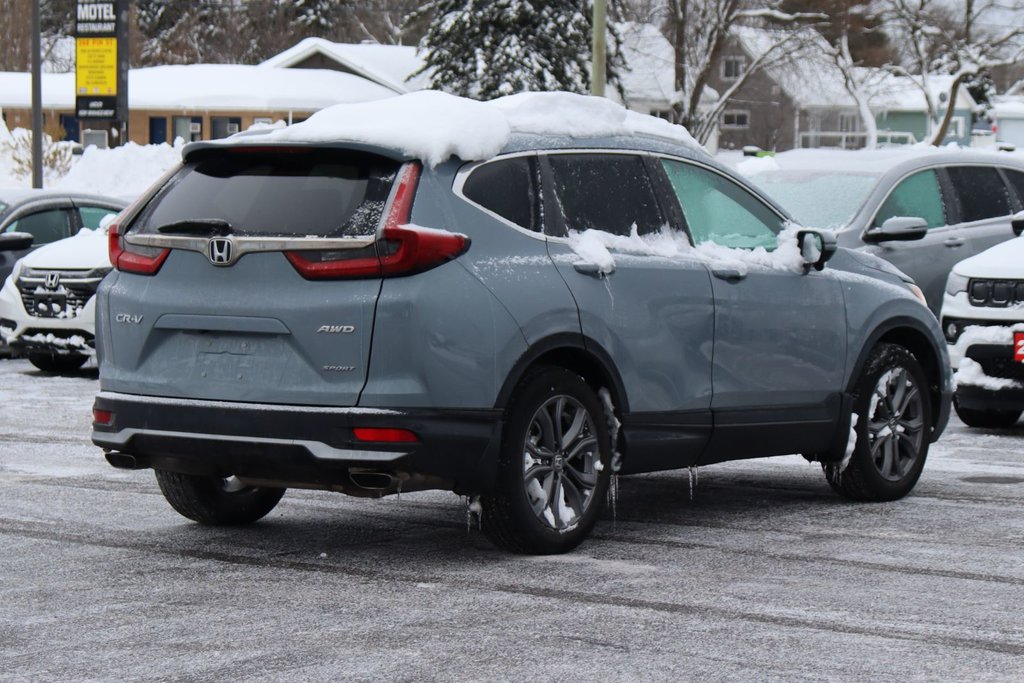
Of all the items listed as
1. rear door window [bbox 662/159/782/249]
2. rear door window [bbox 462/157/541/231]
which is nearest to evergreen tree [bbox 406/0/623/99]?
rear door window [bbox 662/159/782/249]

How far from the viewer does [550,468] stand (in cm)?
737

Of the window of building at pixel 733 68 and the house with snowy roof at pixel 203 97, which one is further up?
the window of building at pixel 733 68

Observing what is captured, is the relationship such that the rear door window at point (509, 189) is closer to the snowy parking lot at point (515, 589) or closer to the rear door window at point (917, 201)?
the snowy parking lot at point (515, 589)

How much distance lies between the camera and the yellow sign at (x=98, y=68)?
38.1m

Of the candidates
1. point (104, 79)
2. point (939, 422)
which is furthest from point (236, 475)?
point (104, 79)

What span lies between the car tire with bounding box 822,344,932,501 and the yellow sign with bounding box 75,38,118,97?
31.0 meters

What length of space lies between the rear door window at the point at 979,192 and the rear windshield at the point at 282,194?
864 centimetres

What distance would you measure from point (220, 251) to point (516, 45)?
47.8m

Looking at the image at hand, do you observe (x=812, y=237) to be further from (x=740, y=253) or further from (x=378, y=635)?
(x=378, y=635)

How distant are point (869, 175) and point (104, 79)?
26465 millimetres

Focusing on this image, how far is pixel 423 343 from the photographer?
22.3 feet

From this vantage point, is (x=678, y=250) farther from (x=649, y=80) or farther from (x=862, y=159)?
(x=649, y=80)

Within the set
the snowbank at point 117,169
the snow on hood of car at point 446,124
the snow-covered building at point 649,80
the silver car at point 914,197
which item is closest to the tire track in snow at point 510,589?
the snow on hood of car at point 446,124

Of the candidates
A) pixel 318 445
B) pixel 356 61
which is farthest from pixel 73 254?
pixel 356 61
